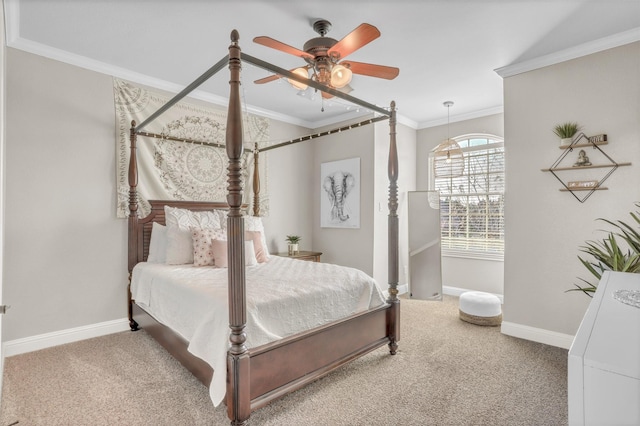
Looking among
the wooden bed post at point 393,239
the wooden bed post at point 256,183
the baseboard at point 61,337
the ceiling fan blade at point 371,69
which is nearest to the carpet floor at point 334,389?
the baseboard at point 61,337

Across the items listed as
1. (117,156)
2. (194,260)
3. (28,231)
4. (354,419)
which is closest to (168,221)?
(194,260)

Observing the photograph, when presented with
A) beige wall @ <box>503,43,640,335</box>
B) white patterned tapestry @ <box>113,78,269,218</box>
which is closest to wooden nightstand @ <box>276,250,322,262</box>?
white patterned tapestry @ <box>113,78,269,218</box>

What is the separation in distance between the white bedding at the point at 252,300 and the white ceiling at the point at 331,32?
6.24ft

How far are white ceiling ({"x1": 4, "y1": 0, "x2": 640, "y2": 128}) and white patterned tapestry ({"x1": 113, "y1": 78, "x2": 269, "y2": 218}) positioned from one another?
0.84 ft

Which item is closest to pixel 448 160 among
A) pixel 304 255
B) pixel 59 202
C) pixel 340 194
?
pixel 340 194

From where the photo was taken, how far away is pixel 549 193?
9.79 ft

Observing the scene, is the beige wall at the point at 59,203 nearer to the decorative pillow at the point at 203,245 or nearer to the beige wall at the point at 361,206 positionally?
the decorative pillow at the point at 203,245

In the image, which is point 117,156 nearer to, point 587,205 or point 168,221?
point 168,221

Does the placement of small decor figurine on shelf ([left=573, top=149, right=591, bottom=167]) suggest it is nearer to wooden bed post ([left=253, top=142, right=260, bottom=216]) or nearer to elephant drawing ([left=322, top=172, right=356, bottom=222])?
elephant drawing ([left=322, top=172, right=356, bottom=222])

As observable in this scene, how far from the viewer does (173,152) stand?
3596mm

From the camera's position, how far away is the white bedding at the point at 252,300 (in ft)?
6.10

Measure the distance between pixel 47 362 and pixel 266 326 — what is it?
195 centimetres

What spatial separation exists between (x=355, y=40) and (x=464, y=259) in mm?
3696

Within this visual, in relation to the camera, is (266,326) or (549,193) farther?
(549,193)
